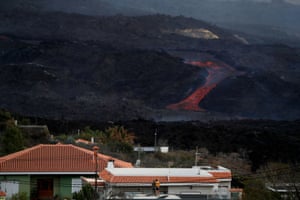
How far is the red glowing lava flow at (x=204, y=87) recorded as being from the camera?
406 feet

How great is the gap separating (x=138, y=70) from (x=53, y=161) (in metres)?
130

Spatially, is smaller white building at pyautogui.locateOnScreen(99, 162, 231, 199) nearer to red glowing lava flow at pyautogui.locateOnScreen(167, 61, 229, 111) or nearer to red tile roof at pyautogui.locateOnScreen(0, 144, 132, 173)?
red tile roof at pyautogui.locateOnScreen(0, 144, 132, 173)

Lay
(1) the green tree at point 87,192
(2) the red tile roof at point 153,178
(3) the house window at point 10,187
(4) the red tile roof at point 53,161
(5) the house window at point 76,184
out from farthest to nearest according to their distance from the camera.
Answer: (4) the red tile roof at point 53,161 < (3) the house window at point 10,187 < (5) the house window at point 76,184 < (1) the green tree at point 87,192 < (2) the red tile roof at point 153,178

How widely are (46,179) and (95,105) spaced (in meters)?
91.4

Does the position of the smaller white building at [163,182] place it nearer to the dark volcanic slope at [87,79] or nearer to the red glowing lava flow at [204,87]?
the dark volcanic slope at [87,79]

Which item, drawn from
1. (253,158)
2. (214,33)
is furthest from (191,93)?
(253,158)

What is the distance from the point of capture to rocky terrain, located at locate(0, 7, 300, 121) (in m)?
118

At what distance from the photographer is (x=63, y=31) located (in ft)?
591

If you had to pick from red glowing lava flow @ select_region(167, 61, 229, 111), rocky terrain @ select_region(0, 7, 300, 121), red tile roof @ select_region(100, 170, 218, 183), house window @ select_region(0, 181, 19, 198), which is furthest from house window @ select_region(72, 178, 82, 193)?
red glowing lava flow @ select_region(167, 61, 229, 111)

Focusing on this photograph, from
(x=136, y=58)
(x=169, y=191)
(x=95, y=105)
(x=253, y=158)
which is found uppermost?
(x=136, y=58)

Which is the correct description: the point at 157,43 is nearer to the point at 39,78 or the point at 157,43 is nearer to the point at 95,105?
the point at 39,78

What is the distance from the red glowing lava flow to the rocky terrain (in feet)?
0.63

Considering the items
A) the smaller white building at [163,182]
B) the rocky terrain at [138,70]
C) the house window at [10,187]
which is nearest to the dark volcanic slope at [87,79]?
the rocky terrain at [138,70]

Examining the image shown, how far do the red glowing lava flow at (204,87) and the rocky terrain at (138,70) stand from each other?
192mm
